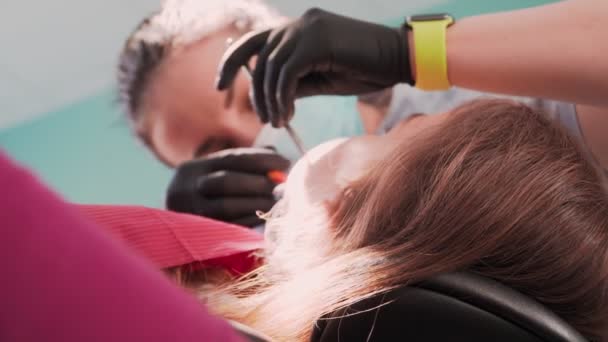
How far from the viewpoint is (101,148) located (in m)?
2.01

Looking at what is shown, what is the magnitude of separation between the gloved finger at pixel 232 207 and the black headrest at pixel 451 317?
2.16 ft

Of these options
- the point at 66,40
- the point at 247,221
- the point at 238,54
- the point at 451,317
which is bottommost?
the point at 247,221

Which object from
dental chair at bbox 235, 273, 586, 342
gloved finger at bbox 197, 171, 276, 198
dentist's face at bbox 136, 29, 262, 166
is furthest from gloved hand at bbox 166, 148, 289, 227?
dental chair at bbox 235, 273, 586, 342

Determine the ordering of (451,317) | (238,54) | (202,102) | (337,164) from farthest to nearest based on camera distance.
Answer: (202,102)
(238,54)
(337,164)
(451,317)

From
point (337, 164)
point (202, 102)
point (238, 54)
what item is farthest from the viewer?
point (202, 102)

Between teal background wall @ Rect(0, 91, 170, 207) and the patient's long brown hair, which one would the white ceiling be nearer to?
teal background wall @ Rect(0, 91, 170, 207)

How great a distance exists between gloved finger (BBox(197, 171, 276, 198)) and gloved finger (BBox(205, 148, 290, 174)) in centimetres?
1

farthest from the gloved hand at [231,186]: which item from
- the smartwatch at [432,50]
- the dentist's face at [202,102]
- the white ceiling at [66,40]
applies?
the white ceiling at [66,40]

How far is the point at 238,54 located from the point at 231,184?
29 cm

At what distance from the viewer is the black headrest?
1.52 ft

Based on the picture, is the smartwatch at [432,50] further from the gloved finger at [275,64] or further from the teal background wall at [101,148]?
the teal background wall at [101,148]

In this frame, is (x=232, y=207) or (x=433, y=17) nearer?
(x=433, y=17)

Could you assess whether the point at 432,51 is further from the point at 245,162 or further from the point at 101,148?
the point at 101,148

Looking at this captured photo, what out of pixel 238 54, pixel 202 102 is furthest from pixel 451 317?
pixel 202 102
